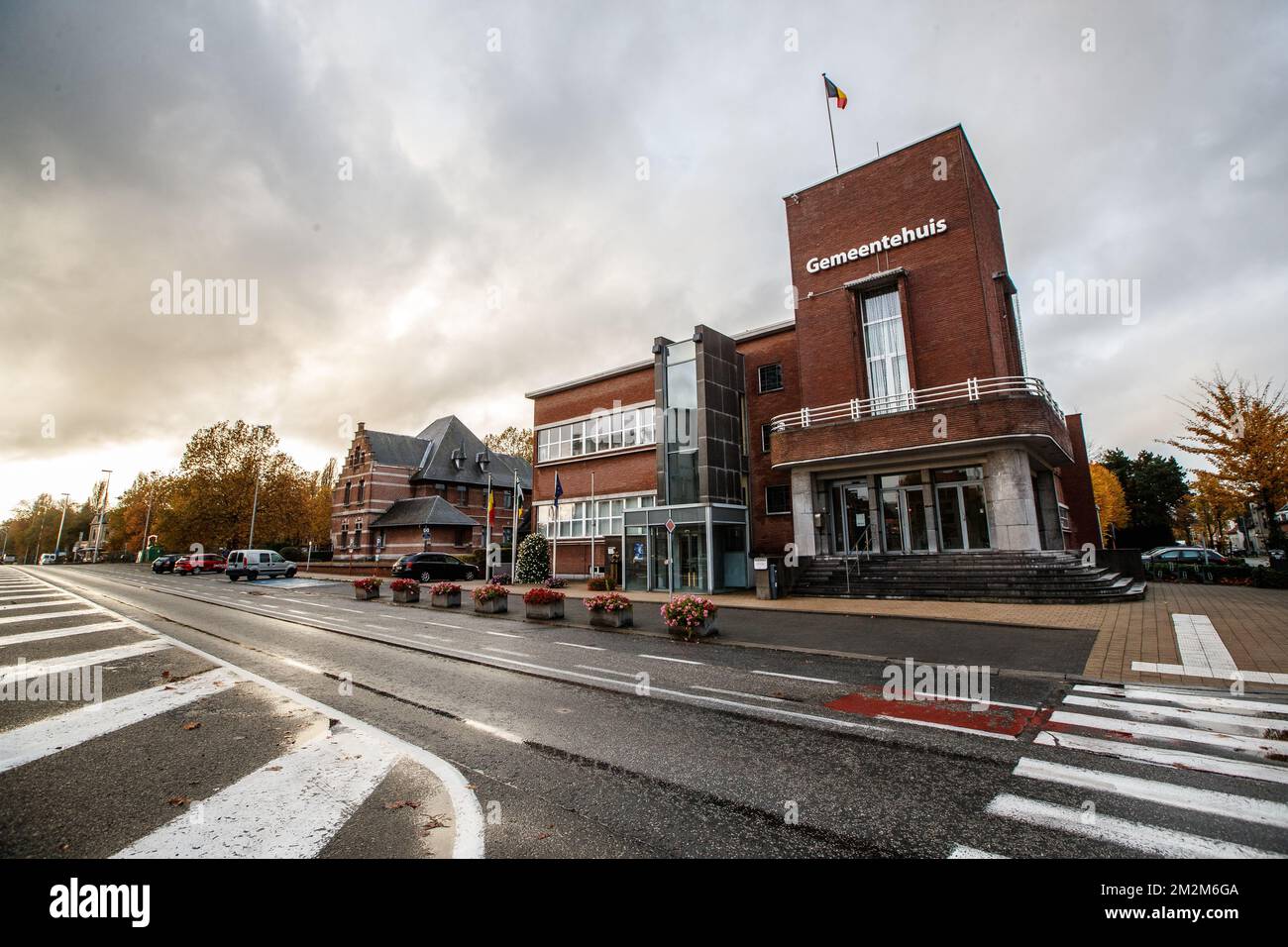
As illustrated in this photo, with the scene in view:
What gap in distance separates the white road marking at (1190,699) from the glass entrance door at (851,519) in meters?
14.6

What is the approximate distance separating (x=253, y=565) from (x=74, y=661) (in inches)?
1204

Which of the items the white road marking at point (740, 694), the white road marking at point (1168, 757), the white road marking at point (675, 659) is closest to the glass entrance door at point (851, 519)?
the white road marking at point (675, 659)

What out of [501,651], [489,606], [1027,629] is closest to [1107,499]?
[1027,629]

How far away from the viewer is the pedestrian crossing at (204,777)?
10.5 ft

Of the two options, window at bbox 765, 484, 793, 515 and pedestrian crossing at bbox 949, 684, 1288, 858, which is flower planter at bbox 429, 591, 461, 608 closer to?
window at bbox 765, 484, 793, 515

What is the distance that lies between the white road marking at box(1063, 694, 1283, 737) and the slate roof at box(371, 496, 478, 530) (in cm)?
4551

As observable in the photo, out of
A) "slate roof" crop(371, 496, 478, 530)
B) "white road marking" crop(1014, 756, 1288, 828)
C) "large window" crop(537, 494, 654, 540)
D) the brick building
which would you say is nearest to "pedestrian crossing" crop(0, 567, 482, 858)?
"white road marking" crop(1014, 756, 1288, 828)

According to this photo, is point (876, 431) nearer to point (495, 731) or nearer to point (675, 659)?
point (675, 659)

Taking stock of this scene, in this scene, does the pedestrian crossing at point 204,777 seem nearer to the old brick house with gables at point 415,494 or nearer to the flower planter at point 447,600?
the flower planter at point 447,600

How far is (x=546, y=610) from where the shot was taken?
15.7m

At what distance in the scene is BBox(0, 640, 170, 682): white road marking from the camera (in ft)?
24.3
